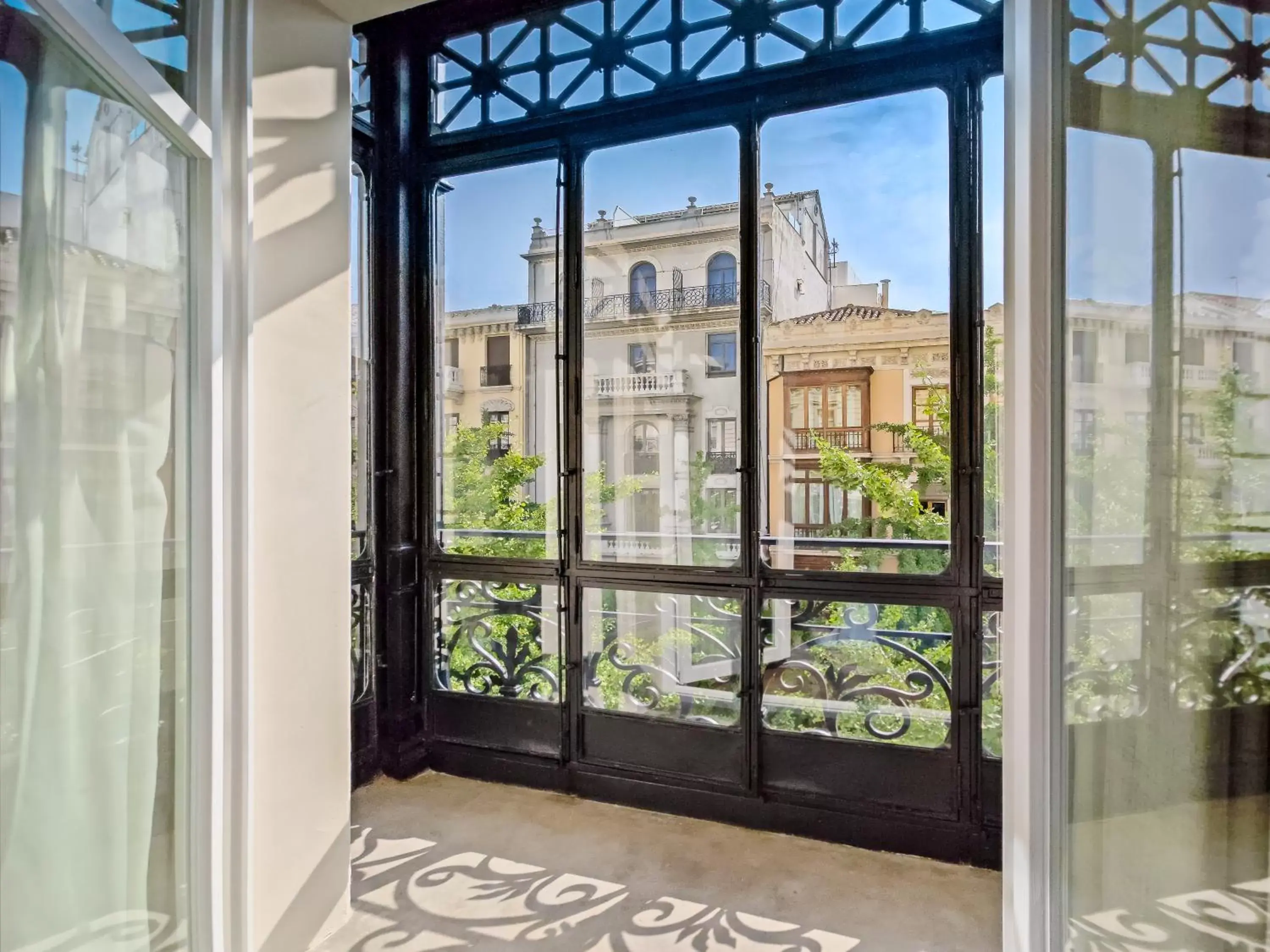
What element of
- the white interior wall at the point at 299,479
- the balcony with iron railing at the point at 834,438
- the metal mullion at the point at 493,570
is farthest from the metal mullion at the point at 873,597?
the white interior wall at the point at 299,479

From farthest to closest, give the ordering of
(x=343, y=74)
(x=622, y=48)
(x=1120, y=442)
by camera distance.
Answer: (x=622, y=48) → (x=343, y=74) → (x=1120, y=442)

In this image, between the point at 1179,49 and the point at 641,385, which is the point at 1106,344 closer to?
the point at 1179,49

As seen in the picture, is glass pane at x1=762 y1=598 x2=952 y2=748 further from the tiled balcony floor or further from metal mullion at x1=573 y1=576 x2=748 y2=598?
the tiled balcony floor

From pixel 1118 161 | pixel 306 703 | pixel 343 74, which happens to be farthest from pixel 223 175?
pixel 1118 161

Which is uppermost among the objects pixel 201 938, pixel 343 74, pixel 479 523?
pixel 343 74

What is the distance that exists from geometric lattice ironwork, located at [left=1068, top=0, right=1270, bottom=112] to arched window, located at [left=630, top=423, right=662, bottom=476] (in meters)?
1.76

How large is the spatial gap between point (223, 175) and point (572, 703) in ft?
7.02

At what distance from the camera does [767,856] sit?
2523mm

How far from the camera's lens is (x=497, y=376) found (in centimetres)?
308

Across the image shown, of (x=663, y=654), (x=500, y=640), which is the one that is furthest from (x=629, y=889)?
(x=500, y=640)

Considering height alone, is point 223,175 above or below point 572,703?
above

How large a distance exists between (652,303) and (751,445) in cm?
67

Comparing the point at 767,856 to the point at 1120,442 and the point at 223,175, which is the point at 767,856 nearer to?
the point at 1120,442

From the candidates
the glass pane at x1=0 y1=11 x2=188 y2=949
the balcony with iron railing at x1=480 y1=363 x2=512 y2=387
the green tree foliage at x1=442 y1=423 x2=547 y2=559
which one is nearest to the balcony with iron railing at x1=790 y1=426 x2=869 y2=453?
the green tree foliage at x1=442 y1=423 x2=547 y2=559
